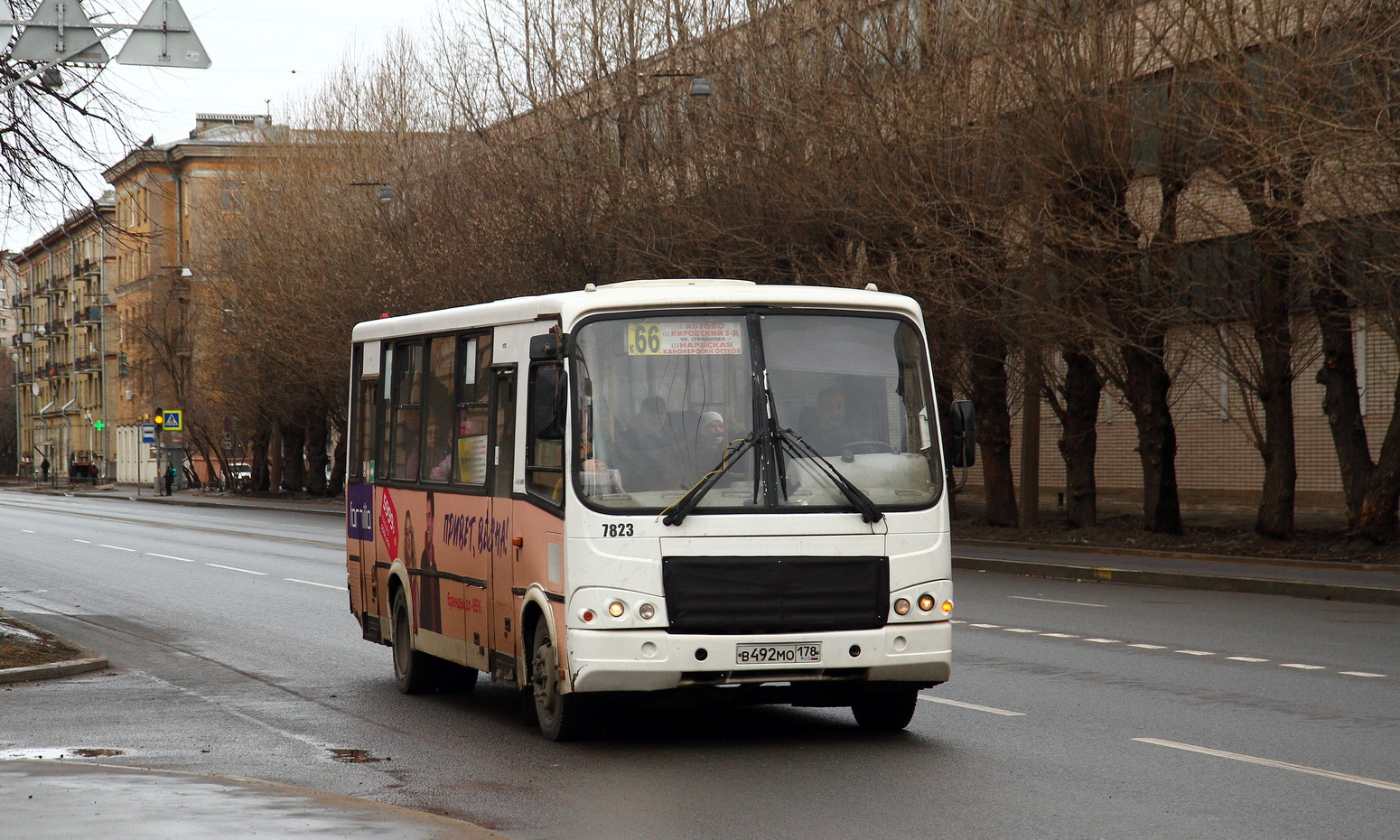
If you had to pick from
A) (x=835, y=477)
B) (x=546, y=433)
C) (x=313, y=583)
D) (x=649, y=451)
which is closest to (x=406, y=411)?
(x=546, y=433)

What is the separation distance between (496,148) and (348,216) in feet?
41.3

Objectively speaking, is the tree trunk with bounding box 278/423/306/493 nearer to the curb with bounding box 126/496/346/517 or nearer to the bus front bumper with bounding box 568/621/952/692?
the curb with bounding box 126/496/346/517

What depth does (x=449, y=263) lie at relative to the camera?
1535 inches

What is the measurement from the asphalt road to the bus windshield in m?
1.46

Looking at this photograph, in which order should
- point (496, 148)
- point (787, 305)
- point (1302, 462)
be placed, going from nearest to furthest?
point (787, 305) → point (1302, 462) → point (496, 148)

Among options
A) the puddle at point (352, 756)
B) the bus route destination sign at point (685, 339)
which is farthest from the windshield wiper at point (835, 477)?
the puddle at point (352, 756)

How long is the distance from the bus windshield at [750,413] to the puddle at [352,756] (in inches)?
74.6

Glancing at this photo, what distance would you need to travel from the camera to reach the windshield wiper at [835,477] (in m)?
9.37

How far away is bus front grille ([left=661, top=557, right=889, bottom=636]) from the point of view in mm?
9102

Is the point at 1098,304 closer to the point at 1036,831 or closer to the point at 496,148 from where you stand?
the point at 496,148

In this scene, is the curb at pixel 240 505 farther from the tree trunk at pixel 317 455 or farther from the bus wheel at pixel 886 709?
the bus wheel at pixel 886 709

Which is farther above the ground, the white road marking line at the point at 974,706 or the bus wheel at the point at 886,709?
the bus wheel at the point at 886,709

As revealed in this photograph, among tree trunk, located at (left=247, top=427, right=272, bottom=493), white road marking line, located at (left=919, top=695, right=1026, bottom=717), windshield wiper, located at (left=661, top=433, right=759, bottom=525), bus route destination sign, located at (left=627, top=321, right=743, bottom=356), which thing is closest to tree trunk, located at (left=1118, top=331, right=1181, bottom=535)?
white road marking line, located at (left=919, top=695, right=1026, bottom=717)

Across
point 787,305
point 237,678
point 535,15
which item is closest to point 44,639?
point 237,678
